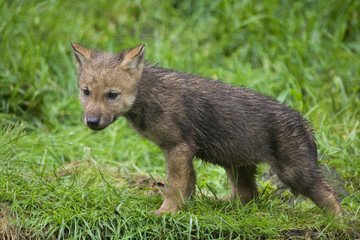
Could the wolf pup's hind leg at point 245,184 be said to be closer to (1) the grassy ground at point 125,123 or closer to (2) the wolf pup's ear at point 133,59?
(1) the grassy ground at point 125,123

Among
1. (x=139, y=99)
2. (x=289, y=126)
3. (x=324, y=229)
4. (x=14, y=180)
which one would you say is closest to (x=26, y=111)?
(x=14, y=180)

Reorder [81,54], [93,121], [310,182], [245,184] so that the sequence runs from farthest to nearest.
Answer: [245,184] → [310,182] → [81,54] → [93,121]

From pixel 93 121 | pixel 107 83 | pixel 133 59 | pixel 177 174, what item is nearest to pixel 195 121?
pixel 177 174

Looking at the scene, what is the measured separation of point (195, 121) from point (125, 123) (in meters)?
3.35

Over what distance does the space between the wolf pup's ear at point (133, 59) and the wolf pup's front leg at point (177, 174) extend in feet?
3.11

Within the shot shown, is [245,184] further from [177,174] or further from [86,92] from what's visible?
[86,92]

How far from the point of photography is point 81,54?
626cm

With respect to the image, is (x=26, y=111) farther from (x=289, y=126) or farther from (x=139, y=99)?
(x=289, y=126)

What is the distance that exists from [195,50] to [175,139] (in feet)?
18.3

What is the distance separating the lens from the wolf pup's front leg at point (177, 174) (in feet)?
20.1

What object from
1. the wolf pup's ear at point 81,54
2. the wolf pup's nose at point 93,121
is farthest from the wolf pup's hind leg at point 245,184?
the wolf pup's ear at point 81,54

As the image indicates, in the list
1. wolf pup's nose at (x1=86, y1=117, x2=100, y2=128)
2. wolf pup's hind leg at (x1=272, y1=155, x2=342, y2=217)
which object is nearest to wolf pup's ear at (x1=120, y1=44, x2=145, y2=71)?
wolf pup's nose at (x1=86, y1=117, x2=100, y2=128)

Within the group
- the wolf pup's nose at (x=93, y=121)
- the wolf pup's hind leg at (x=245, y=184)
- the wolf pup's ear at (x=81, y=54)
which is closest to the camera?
the wolf pup's nose at (x=93, y=121)

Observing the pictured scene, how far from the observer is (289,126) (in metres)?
6.55
